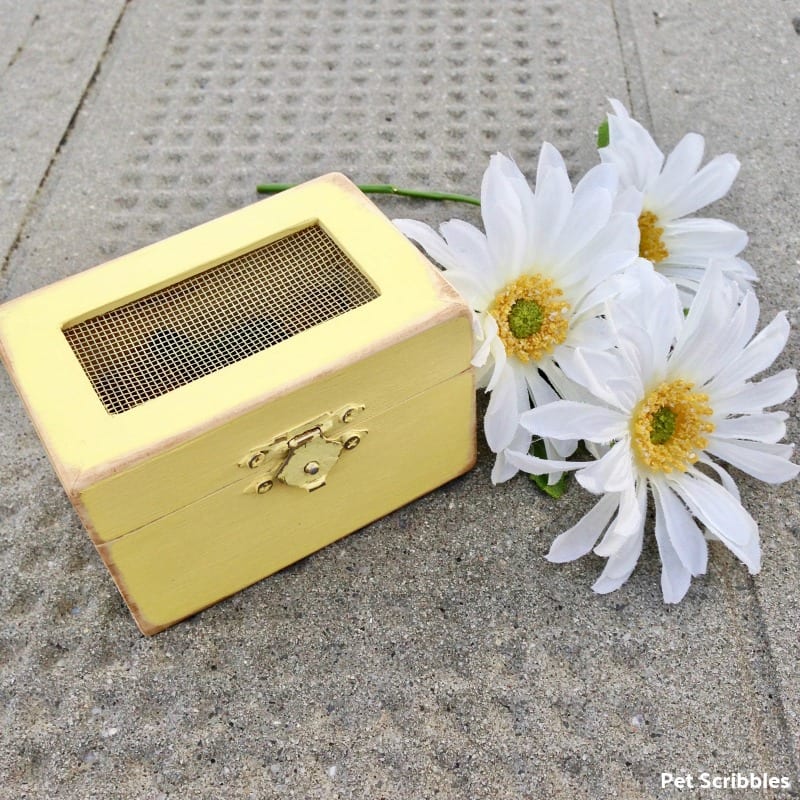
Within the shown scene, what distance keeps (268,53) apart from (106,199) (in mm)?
363

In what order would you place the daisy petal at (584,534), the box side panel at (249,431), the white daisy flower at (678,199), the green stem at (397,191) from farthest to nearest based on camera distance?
1. the green stem at (397,191)
2. the white daisy flower at (678,199)
3. the daisy petal at (584,534)
4. the box side panel at (249,431)

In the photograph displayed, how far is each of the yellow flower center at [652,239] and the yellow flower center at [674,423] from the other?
0.63 feet

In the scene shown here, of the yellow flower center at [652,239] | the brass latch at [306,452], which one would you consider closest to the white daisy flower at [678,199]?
the yellow flower center at [652,239]

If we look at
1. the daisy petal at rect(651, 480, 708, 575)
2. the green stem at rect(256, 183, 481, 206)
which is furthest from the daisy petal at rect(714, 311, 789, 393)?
the green stem at rect(256, 183, 481, 206)

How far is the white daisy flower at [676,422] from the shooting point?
0.70 meters

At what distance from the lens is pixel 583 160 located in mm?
1146

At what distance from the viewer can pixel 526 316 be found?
2.56 feet

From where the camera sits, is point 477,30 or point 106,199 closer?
point 106,199

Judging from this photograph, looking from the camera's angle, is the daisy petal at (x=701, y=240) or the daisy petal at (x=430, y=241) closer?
the daisy petal at (x=430, y=241)

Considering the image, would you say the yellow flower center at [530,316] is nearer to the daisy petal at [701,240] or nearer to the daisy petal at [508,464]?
the daisy petal at [508,464]

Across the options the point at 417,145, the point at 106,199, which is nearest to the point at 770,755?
the point at 417,145

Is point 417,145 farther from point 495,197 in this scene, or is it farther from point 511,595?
point 511,595

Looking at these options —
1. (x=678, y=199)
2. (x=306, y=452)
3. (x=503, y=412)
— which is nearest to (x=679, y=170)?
(x=678, y=199)

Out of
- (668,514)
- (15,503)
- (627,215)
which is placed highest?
(627,215)
